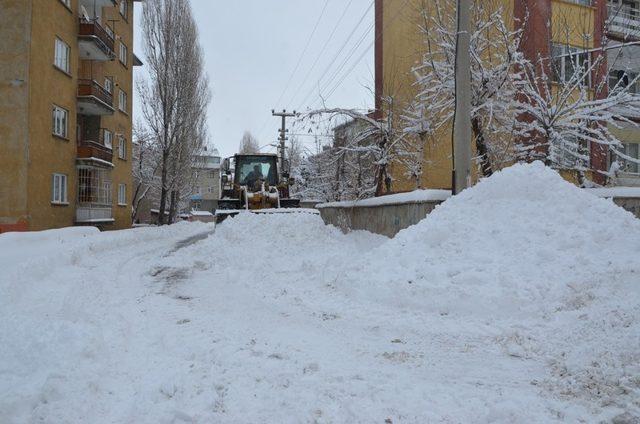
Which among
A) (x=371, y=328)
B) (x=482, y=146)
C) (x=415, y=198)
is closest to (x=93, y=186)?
(x=415, y=198)

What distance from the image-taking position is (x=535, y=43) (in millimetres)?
17094

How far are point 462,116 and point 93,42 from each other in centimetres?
2077

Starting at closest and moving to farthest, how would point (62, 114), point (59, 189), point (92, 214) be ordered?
1. point (59, 189)
2. point (62, 114)
3. point (92, 214)

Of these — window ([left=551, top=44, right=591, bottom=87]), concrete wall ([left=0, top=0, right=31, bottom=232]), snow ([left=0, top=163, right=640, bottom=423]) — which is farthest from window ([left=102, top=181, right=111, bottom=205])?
window ([left=551, top=44, right=591, bottom=87])

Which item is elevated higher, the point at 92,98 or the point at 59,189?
the point at 92,98

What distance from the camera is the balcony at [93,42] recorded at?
2383 centimetres

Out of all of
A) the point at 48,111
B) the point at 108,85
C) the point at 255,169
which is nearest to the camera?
the point at 255,169

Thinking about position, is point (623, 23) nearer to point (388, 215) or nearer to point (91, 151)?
point (388, 215)

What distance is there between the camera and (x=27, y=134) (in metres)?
19.1

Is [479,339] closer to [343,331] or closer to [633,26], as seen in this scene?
[343,331]

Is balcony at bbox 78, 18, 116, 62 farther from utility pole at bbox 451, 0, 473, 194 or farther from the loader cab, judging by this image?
utility pole at bbox 451, 0, 473, 194

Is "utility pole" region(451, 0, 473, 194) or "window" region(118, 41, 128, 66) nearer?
"utility pole" region(451, 0, 473, 194)

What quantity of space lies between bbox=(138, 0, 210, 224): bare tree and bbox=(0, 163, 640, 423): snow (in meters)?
21.4

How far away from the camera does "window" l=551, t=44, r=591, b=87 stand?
1310cm
